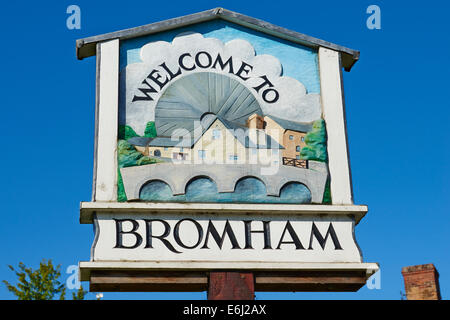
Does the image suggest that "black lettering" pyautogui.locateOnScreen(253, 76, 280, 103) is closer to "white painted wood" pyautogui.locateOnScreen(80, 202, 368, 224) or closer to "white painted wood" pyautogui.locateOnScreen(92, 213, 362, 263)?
"white painted wood" pyautogui.locateOnScreen(80, 202, 368, 224)

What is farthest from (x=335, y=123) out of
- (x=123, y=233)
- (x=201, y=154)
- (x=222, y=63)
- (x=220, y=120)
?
(x=123, y=233)

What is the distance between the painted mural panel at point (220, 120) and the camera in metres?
9.65

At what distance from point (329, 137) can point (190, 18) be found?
2.60m

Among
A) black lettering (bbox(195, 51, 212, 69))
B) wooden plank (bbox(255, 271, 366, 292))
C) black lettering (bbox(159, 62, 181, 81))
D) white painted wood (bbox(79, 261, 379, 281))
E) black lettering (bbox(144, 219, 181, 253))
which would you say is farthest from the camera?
black lettering (bbox(195, 51, 212, 69))

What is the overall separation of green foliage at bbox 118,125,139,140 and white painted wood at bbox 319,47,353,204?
8.67ft

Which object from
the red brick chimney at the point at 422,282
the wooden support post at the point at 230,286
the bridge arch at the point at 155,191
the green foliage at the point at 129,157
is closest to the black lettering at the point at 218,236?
the wooden support post at the point at 230,286

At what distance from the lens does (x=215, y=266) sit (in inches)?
360

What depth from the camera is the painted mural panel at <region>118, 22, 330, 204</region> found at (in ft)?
31.7

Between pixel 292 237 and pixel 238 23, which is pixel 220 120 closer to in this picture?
pixel 238 23

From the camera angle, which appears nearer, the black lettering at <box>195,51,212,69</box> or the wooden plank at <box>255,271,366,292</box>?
the wooden plank at <box>255,271,366,292</box>

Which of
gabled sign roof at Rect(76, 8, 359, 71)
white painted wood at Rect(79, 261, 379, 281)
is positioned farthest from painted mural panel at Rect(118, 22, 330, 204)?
white painted wood at Rect(79, 261, 379, 281)

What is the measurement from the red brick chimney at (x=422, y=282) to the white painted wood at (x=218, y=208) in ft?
30.3
